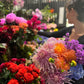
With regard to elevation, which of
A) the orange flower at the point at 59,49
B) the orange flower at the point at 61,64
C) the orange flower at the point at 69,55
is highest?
Answer: the orange flower at the point at 59,49

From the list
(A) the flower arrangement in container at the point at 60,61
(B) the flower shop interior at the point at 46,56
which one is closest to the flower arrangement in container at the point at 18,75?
(B) the flower shop interior at the point at 46,56

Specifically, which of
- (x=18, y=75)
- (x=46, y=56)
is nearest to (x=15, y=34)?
(x=46, y=56)

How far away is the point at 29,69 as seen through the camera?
0.73 meters

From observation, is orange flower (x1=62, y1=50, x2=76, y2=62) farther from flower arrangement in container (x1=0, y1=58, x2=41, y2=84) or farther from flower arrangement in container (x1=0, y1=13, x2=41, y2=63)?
flower arrangement in container (x1=0, y1=13, x2=41, y2=63)

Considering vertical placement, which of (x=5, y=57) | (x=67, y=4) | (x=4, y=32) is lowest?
(x=5, y=57)

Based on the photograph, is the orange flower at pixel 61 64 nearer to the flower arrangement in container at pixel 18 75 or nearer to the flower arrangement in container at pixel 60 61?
the flower arrangement in container at pixel 60 61

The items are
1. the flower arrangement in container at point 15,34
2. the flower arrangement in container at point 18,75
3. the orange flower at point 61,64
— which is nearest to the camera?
the flower arrangement in container at point 18,75

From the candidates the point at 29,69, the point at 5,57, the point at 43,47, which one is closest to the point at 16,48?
the point at 5,57

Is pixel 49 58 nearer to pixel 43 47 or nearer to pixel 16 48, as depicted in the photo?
pixel 43 47

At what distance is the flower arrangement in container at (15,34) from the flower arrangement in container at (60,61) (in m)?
0.25

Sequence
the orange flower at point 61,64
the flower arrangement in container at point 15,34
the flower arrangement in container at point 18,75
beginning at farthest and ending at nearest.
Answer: the flower arrangement in container at point 15,34
the orange flower at point 61,64
the flower arrangement in container at point 18,75

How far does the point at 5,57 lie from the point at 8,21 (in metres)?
0.27

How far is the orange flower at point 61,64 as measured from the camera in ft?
2.71

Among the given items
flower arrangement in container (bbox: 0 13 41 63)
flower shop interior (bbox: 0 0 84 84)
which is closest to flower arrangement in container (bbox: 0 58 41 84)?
flower shop interior (bbox: 0 0 84 84)
